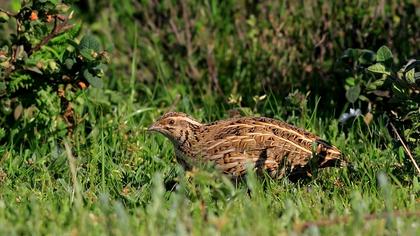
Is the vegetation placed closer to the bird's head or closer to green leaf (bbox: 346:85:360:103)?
green leaf (bbox: 346:85:360:103)

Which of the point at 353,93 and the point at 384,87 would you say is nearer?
the point at 384,87

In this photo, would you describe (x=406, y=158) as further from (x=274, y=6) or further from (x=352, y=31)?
(x=274, y=6)

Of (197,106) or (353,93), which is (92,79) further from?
(353,93)

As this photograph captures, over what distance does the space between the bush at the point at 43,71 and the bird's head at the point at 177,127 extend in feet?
2.05

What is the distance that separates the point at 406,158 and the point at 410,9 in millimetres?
2489

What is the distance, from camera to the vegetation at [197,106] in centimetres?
496

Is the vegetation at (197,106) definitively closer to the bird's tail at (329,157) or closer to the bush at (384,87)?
the bush at (384,87)

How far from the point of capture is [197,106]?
27.9ft

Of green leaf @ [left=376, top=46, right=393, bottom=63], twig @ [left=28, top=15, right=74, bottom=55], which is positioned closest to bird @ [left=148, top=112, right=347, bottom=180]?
green leaf @ [left=376, top=46, right=393, bottom=63]

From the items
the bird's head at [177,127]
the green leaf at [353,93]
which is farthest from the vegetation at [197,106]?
the bird's head at [177,127]

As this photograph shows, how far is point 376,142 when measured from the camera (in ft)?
23.9

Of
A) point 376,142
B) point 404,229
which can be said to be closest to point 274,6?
point 376,142

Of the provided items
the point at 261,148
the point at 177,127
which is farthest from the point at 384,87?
the point at 177,127

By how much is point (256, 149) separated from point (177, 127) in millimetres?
642
